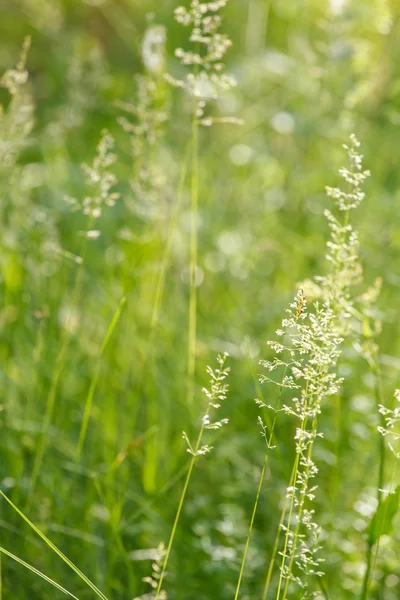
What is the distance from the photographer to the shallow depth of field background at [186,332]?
5.00ft

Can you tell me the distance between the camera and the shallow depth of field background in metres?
1.52

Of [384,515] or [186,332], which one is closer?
[384,515]

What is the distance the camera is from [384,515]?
41.6 inches

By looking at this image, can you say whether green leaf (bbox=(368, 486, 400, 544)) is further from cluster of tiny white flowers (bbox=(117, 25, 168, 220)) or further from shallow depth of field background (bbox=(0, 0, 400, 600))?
cluster of tiny white flowers (bbox=(117, 25, 168, 220))

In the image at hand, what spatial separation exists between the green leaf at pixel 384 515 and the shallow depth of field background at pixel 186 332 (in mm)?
280

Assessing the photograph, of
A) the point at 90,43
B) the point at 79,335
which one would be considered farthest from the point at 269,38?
the point at 79,335

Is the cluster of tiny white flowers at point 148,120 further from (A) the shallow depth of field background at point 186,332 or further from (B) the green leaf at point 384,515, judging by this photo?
(B) the green leaf at point 384,515

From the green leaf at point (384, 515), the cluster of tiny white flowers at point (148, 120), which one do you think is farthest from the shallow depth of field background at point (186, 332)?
the green leaf at point (384, 515)

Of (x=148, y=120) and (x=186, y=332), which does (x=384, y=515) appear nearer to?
(x=148, y=120)

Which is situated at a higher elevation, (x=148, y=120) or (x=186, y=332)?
(x=148, y=120)

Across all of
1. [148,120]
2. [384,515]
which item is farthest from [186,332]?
[384,515]

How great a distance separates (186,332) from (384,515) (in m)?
1.14

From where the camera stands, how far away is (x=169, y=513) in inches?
63.9

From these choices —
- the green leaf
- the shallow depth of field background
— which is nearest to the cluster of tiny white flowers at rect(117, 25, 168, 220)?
the shallow depth of field background
